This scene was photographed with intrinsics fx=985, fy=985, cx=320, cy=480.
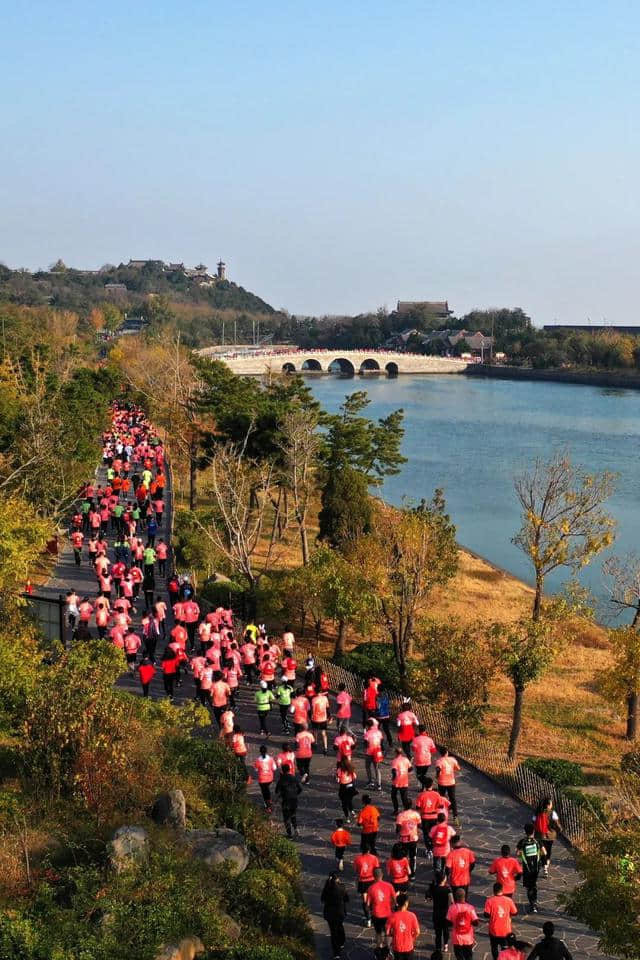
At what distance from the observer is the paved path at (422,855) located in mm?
9898

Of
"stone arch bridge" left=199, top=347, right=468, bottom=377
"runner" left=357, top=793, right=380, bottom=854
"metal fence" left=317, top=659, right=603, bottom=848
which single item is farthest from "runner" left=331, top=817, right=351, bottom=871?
"stone arch bridge" left=199, top=347, right=468, bottom=377

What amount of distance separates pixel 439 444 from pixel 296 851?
5415 cm

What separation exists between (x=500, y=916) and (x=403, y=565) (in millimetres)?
10359

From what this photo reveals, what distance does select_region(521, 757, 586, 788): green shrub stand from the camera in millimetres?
14469

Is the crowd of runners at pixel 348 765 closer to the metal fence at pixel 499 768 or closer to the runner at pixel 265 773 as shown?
the runner at pixel 265 773

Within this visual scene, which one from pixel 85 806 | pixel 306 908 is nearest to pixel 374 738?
pixel 306 908

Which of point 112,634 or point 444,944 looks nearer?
point 444,944

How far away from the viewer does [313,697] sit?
14461 mm

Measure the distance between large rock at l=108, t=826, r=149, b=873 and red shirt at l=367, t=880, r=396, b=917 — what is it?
2.16 meters

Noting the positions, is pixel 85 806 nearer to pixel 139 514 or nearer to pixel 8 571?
pixel 8 571

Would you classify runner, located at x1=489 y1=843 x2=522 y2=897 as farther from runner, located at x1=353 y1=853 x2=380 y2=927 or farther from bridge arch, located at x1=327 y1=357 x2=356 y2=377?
Answer: bridge arch, located at x1=327 y1=357 x2=356 y2=377

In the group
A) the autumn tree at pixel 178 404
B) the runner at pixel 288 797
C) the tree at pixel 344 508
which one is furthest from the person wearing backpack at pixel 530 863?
the autumn tree at pixel 178 404

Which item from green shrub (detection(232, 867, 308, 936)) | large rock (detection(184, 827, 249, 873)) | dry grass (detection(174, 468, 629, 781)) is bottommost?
dry grass (detection(174, 468, 629, 781))

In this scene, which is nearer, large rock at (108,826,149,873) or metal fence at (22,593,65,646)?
large rock at (108,826,149,873)
